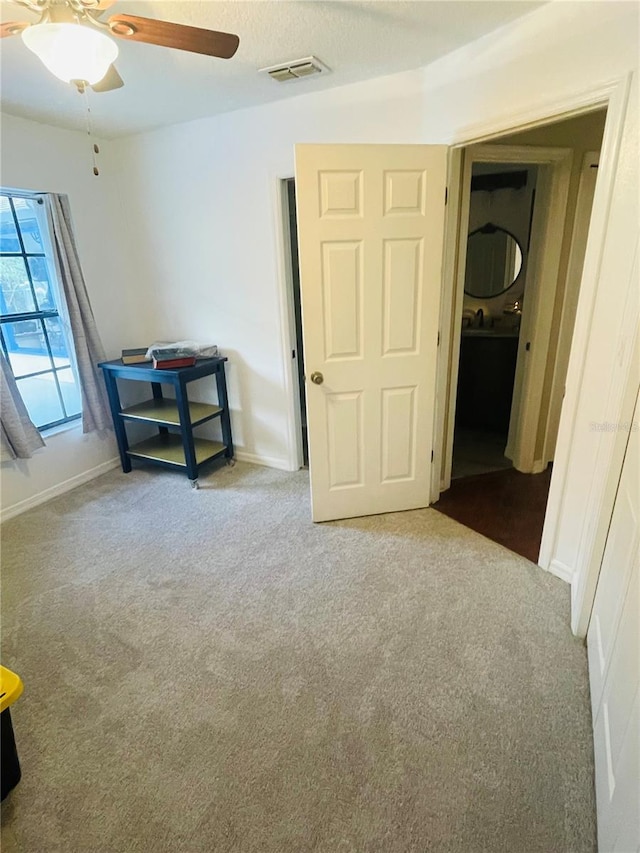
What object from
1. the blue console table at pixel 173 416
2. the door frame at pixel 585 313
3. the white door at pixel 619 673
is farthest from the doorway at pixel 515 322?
the blue console table at pixel 173 416

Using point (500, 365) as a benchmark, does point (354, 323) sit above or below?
above

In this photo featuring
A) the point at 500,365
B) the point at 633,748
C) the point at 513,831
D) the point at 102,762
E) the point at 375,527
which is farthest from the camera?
the point at 500,365

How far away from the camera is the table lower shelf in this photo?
11.0ft

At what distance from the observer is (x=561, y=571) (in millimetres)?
2180

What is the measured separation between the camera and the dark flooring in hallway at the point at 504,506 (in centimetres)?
251

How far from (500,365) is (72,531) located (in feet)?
11.2

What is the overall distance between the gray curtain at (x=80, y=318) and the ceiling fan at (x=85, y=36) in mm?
1920

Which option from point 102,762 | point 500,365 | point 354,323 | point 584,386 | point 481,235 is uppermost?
point 481,235

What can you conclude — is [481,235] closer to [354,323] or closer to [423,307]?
[423,307]

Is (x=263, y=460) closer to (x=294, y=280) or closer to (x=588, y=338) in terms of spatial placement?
(x=294, y=280)

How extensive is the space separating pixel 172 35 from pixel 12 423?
94.9 inches

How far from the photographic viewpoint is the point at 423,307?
7.86ft

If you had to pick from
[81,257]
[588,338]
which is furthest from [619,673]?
[81,257]

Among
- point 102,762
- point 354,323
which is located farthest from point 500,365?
point 102,762
